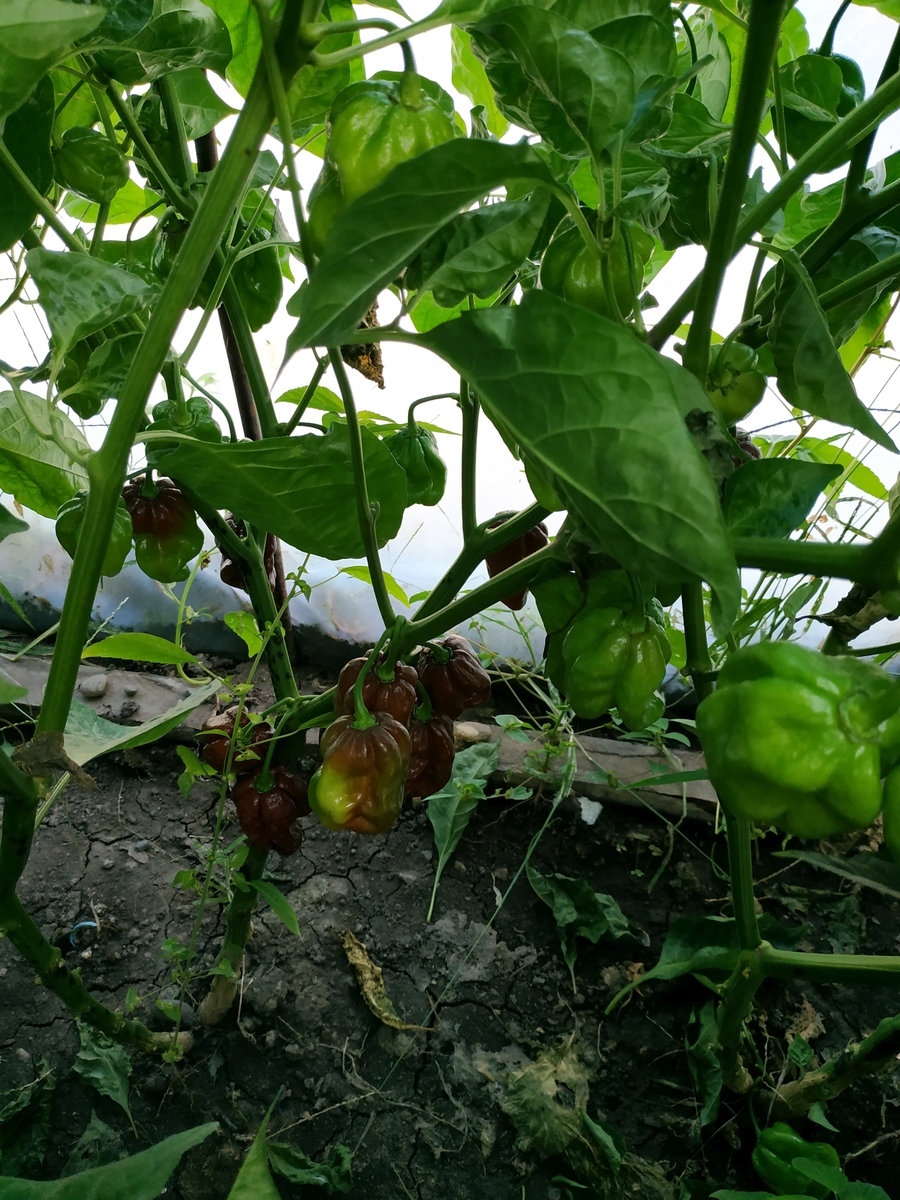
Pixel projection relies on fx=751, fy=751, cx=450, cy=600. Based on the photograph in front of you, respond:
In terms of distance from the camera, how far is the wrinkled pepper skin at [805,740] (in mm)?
311

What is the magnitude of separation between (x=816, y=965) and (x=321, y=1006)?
1.74 feet

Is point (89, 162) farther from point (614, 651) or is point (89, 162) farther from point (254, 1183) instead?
point (254, 1183)

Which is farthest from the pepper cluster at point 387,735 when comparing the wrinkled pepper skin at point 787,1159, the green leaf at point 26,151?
the wrinkled pepper skin at point 787,1159

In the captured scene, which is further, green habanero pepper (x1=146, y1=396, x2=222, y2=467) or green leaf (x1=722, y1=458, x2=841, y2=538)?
green habanero pepper (x1=146, y1=396, x2=222, y2=467)

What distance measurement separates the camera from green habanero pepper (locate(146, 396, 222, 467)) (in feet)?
1.74

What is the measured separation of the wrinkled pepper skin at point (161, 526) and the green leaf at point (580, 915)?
0.62 meters

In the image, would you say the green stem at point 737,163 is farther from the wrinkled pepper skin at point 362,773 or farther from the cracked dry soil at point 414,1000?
the cracked dry soil at point 414,1000

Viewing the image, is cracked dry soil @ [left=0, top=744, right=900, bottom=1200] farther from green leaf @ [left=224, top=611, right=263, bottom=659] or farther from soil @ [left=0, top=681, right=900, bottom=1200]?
green leaf @ [left=224, top=611, right=263, bottom=659]

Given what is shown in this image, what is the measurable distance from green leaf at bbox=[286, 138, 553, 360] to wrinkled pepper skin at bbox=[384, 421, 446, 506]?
1.21 ft

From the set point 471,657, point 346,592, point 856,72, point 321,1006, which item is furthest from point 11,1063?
point 856,72

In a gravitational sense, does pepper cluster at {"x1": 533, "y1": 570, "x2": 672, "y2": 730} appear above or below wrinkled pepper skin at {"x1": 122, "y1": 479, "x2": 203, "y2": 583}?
below

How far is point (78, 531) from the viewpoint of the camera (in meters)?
0.50

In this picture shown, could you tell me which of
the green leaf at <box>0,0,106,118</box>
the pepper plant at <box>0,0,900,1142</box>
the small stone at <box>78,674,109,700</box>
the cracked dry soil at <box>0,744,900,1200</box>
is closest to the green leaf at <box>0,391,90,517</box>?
the pepper plant at <box>0,0,900,1142</box>

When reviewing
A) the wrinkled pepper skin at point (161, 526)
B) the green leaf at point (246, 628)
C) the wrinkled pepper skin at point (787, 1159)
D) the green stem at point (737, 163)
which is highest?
the green stem at point (737, 163)
